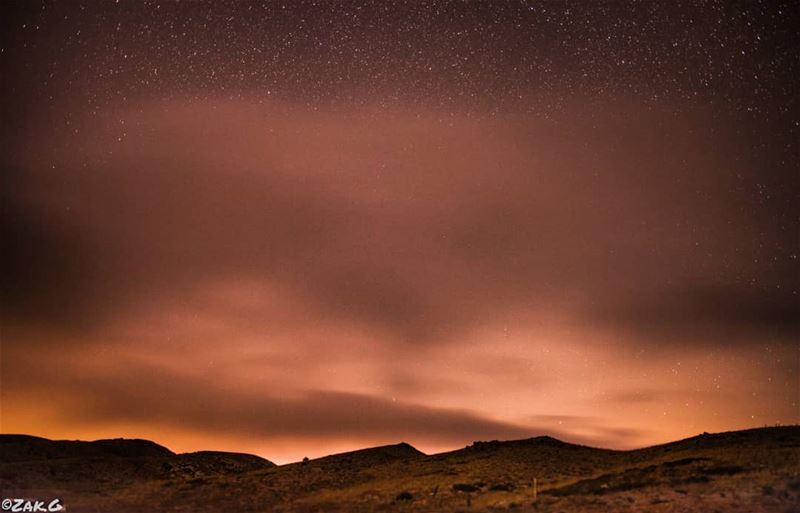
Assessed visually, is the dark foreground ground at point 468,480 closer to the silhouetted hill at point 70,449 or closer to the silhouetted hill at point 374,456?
the silhouetted hill at point 374,456

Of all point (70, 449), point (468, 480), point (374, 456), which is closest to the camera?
point (468, 480)

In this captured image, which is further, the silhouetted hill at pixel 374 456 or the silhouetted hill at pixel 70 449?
the silhouetted hill at pixel 70 449

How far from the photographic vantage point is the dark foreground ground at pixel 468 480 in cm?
3825

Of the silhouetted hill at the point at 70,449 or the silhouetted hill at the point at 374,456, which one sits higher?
the silhouetted hill at the point at 70,449

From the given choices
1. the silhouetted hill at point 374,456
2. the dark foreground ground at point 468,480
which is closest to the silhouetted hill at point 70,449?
the dark foreground ground at point 468,480

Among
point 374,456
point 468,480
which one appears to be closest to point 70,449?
point 374,456

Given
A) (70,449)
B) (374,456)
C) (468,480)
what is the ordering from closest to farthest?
(468,480), (374,456), (70,449)

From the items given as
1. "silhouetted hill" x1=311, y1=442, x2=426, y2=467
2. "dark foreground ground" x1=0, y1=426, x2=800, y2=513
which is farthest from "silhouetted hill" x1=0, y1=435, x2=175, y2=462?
"silhouetted hill" x1=311, y1=442, x2=426, y2=467

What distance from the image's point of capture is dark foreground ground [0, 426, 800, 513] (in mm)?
38250

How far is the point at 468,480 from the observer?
49438 mm

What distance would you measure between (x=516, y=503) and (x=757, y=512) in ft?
39.9

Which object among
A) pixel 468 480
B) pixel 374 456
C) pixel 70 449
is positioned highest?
pixel 70 449

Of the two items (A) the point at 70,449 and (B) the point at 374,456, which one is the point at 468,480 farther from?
(A) the point at 70,449

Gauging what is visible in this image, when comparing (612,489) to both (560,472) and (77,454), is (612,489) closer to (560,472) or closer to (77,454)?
(560,472)
